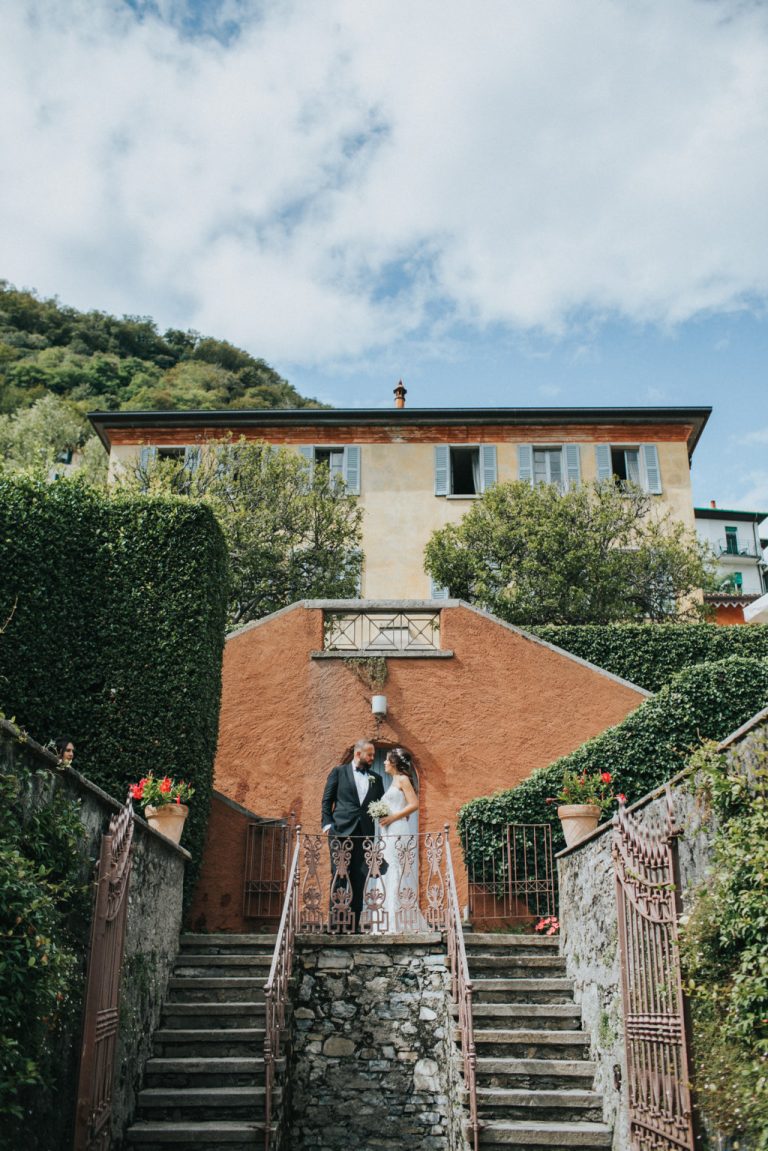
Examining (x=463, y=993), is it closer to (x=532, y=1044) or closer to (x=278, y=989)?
(x=532, y=1044)

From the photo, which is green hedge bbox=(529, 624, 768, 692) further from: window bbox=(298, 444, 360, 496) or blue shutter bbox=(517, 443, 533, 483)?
window bbox=(298, 444, 360, 496)

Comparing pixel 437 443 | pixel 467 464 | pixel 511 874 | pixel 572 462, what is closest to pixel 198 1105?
pixel 511 874

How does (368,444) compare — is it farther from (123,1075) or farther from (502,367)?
(123,1075)

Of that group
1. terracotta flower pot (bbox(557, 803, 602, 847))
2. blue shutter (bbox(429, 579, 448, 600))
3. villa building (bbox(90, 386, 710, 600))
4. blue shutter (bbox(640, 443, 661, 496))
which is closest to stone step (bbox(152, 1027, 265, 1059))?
terracotta flower pot (bbox(557, 803, 602, 847))

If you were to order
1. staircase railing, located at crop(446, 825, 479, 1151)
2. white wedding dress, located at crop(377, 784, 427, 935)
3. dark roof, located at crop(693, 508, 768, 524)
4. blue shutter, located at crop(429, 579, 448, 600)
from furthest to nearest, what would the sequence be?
dark roof, located at crop(693, 508, 768, 524)
blue shutter, located at crop(429, 579, 448, 600)
white wedding dress, located at crop(377, 784, 427, 935)
staircase railing, located at crop(446, 825, 479, 1151)

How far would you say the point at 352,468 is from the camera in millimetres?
25141

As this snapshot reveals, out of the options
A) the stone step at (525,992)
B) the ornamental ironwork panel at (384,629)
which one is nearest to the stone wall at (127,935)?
the stone step at (525,992)

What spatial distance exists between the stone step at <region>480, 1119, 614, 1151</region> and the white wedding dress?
2462mm

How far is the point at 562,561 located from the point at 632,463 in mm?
6742

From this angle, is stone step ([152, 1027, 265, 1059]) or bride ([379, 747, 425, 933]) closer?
stone step ([152, 1027, 265, 1059])

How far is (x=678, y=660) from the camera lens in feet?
54.2

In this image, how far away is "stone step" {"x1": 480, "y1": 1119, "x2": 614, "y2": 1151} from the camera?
6.93 metres

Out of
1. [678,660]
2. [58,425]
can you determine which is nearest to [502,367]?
[678,660]

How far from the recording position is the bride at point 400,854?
9.53 metres
